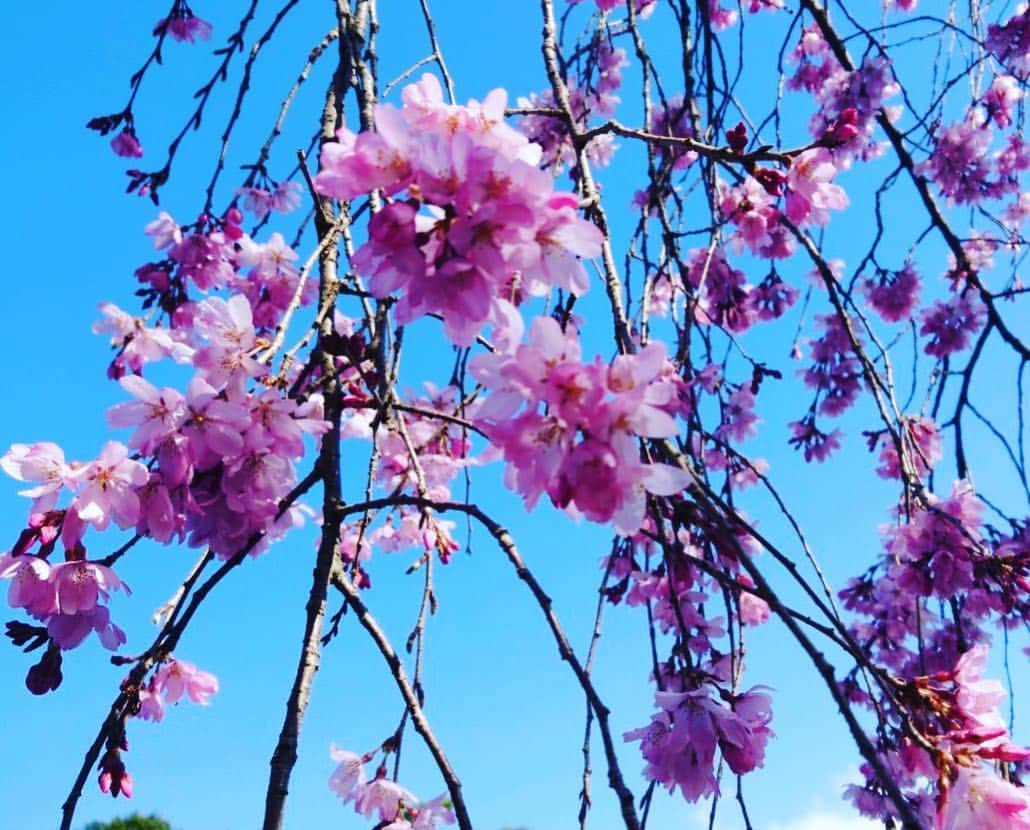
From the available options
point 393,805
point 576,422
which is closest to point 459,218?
point 576,422

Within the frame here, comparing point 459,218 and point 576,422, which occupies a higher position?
point 459,218

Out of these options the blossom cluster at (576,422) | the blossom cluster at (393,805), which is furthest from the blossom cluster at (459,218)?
the blossom cluster at (393,805)

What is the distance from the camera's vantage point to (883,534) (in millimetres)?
3119

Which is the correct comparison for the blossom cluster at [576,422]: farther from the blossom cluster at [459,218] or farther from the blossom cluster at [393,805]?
the blossom cluster at [393,805]

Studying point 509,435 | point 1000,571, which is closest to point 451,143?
point 509,435

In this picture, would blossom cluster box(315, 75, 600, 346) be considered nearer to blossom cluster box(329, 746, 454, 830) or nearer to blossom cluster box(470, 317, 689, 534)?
blossom cluster box(470, 317, 689, 534)

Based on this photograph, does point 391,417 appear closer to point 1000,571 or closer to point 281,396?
point 281,396

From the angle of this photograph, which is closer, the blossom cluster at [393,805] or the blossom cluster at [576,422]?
the blossom cluster at [576,422]

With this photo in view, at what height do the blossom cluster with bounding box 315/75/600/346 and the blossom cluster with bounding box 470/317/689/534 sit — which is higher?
the blossom cluster with bounding box 315/75/600/346

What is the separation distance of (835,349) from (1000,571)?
2891 mm

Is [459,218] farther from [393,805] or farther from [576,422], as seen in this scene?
[393,805]

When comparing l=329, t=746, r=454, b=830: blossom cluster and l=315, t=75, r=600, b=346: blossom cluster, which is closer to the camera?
l=315, t=75, r=600, b=346: blossom cluster

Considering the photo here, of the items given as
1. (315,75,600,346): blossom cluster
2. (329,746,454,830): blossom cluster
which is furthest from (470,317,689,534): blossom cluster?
(329,746,454,830): blossom cluster

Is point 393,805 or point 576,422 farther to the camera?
point 393,805
